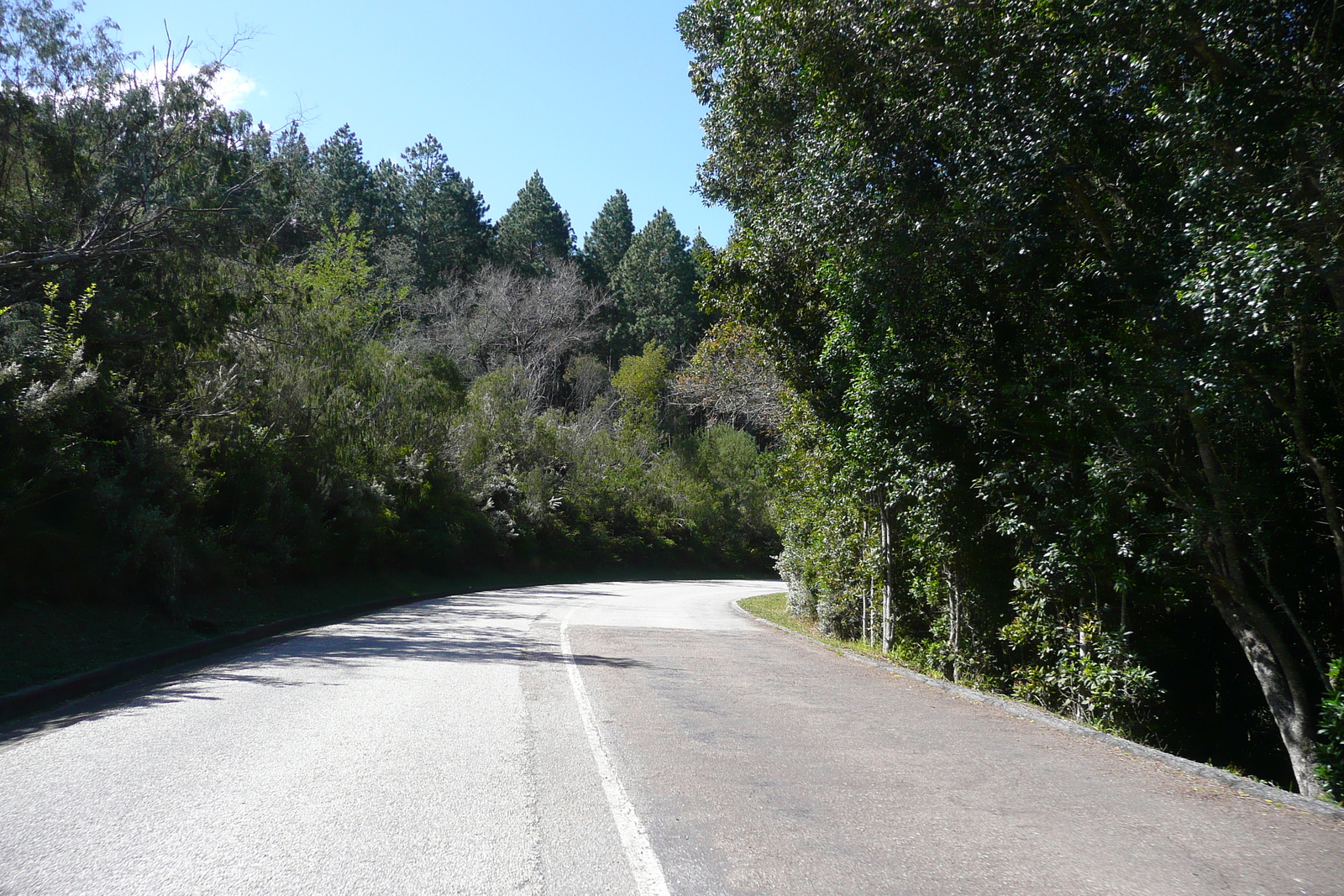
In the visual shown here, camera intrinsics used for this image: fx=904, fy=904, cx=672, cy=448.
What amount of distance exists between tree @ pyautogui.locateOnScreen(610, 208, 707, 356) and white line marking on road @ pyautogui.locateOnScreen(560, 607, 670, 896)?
4626 centimetres

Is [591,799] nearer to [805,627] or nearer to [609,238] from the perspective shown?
[805,627]

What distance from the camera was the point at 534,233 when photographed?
196 feet

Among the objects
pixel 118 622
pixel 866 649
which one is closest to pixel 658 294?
pixel 866 649

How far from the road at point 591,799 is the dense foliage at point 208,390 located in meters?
4.24

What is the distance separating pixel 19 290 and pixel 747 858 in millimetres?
13595

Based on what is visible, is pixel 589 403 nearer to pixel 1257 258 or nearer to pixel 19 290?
pixel 19 290

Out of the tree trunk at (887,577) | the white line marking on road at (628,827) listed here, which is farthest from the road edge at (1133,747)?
the white line marking on road at (628,827)

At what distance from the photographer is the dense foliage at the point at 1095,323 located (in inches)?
280

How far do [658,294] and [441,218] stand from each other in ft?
45.9

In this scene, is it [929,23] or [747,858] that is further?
[929,23]

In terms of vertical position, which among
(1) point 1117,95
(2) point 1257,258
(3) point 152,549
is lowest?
(3) point 152,549

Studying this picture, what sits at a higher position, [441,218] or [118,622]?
[441,218]

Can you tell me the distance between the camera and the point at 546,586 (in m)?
30.5

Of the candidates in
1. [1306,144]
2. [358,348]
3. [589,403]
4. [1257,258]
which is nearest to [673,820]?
[1257,258]
